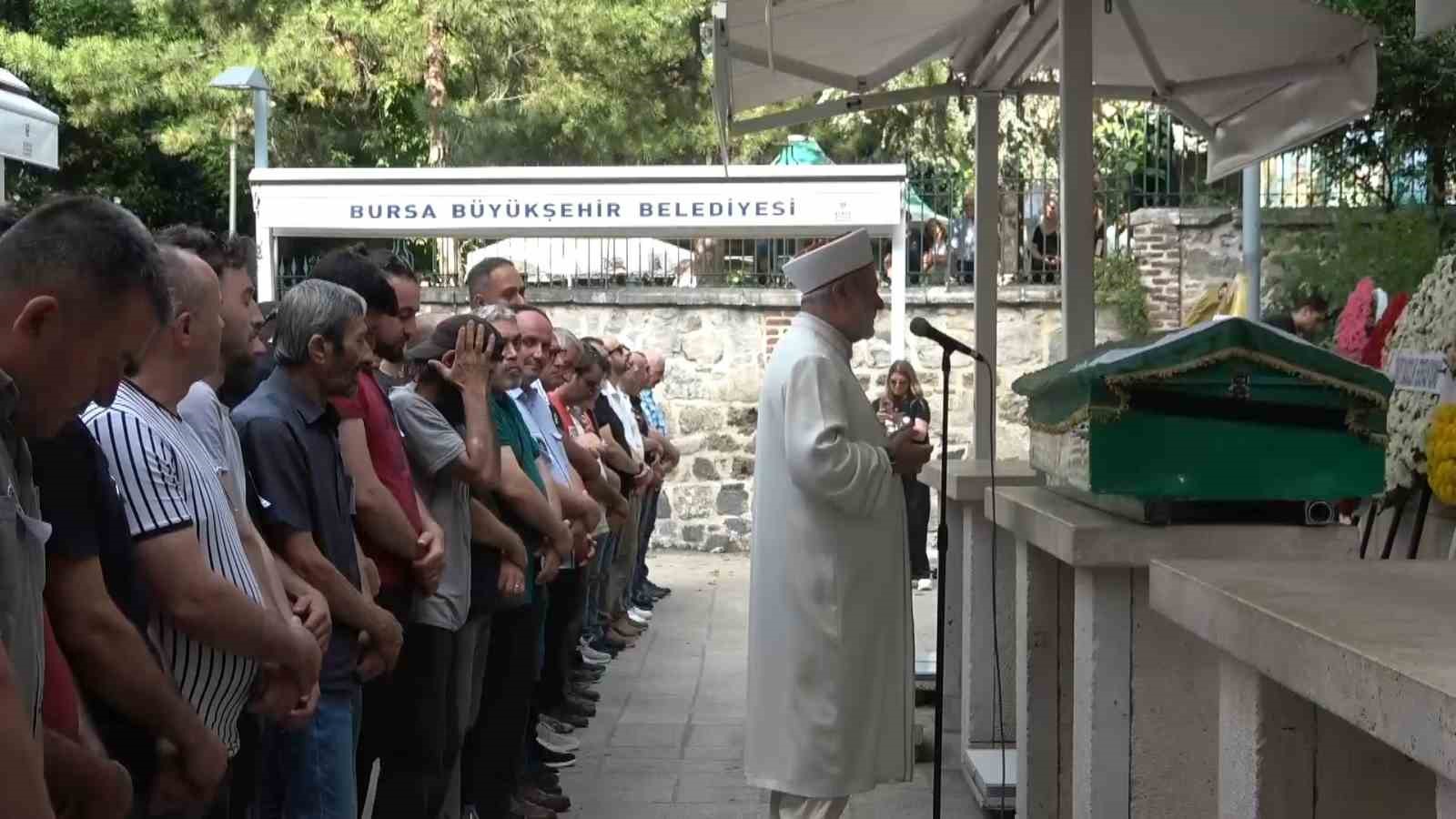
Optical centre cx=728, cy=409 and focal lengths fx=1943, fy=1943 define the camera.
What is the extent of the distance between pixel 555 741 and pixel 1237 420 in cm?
485

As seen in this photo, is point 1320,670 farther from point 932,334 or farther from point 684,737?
point 684,737

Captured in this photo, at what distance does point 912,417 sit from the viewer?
14.8 m

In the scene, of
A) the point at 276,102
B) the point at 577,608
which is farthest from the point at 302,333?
the point at 276,102

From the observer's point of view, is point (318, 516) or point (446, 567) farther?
point (446, 567)

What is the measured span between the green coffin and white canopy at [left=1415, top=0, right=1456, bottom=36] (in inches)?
70.9

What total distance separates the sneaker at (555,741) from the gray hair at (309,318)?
3.96 meters

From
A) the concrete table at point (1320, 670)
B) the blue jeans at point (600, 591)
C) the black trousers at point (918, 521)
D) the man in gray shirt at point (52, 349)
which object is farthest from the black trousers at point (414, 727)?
the black trousers at point (918, 521)

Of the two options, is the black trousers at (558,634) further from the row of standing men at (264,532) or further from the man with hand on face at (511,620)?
the man with hand on face at (511,620)

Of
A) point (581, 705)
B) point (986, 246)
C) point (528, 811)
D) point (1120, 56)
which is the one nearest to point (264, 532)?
point (528, 811)

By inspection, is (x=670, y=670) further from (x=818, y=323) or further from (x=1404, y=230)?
(x=1404, y=230)

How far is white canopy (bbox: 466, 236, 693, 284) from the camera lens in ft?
60.8

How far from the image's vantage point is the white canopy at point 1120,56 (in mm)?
8164

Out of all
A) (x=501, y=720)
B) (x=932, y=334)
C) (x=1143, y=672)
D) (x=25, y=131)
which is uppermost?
(x=25, y=131)

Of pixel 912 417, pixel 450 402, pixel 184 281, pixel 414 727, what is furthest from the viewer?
pixel 912 417
